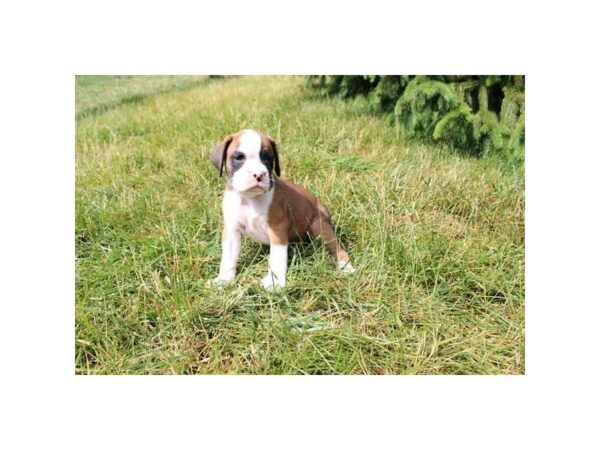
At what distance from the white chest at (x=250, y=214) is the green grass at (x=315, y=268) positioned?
6.6 inches

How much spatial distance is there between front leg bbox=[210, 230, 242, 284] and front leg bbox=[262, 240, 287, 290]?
0.55ft

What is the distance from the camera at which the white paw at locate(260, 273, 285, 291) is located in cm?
202

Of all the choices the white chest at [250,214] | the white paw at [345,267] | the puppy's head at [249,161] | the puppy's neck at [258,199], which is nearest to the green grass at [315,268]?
the white paw at [345,267]

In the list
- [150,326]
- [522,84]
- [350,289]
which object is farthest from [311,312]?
[522,84]

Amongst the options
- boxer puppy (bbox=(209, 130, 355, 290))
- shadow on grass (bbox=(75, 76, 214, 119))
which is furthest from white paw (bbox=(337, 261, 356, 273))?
shadow on grass (bbox=(75, 76, 214, 119))

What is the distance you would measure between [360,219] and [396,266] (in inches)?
15.0

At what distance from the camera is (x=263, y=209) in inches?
78.5

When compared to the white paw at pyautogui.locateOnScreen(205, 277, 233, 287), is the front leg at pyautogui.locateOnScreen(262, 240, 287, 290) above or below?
above

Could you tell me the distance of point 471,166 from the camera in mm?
2992

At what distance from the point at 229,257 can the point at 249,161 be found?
1.52ft

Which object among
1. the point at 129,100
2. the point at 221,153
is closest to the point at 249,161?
the point at 221,153

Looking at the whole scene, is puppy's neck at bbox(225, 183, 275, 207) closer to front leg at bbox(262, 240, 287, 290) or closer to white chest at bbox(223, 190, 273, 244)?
white chest at bbox(223, 190, 273, 244)

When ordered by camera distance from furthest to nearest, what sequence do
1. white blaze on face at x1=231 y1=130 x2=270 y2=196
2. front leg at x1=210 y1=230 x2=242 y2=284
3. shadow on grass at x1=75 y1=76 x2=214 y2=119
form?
shadow on grass at x1=75 y1=76 x2=214 y2=119
front leg at x1=210 y1=230 x2=242 y2=284
white blaze on face at x1=231 y1=130 x2=270 y2=196

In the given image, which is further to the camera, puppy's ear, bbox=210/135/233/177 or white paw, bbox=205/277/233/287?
white paw, bbox=205/277/233/287
